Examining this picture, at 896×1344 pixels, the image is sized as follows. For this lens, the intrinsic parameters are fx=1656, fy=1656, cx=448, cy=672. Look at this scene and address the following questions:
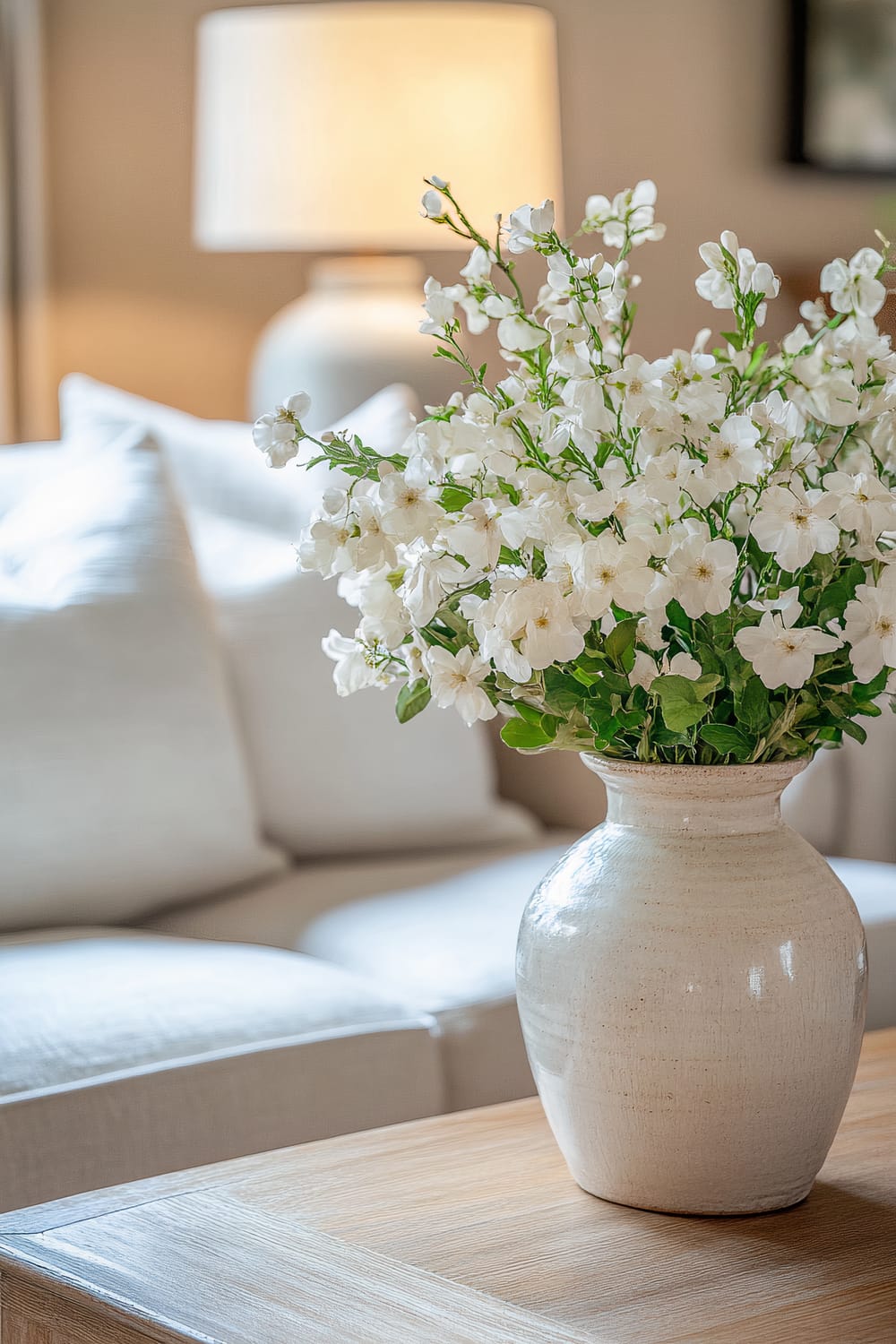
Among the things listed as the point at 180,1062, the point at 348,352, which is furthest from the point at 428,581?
the point at 348,352

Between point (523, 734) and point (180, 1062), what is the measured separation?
1.83 ft

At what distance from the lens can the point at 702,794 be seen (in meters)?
0.85

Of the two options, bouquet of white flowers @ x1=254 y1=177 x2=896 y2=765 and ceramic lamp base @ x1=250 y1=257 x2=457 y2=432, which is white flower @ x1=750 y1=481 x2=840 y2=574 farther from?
ceramic lamp base @ x1=250 y1=257 x2=457 y2=432

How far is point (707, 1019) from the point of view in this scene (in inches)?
32.2

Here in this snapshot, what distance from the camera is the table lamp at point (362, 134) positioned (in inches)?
94.7

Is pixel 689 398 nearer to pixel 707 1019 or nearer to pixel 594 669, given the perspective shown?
pixel 594 669

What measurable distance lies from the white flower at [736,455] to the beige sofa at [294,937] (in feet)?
2.28

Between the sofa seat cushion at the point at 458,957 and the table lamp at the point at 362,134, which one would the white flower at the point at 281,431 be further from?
the table lamp at the point at 362,134

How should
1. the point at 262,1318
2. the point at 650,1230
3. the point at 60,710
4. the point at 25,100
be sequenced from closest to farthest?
the point at 262,1318 < the point at 650,1230 < the point at 60,710 < the point at 25,100

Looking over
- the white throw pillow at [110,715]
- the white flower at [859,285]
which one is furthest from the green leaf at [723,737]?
the white throw pillow at [110,715]

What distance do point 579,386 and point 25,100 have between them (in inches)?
89.4

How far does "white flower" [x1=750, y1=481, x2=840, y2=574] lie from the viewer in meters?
0.78

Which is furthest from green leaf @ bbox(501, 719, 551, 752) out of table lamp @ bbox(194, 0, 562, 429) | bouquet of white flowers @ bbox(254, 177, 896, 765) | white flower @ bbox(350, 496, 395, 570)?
table lamp @ bbox(194, 0, 562, 429)

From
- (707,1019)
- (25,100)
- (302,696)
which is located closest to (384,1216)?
(707,1019)
